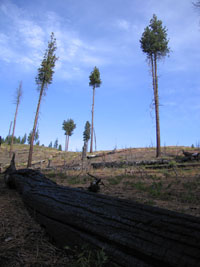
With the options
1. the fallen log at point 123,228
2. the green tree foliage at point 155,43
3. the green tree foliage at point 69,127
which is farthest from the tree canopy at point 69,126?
the fallen log at point 123,228

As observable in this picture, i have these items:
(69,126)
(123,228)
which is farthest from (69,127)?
(123,228)

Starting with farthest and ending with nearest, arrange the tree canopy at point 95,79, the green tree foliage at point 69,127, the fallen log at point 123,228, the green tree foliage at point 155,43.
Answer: the green tree foliage at point 69,127
the tree canopy at point 95,79
the green tree foliage at point 155,43
the fallen log at point 123,228

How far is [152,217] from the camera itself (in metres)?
2.01

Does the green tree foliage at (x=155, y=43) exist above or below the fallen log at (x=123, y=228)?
above

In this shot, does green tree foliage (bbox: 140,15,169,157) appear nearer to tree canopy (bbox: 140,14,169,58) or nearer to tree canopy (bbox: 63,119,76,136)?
tree canopy (bbox: 140,14,169,58)

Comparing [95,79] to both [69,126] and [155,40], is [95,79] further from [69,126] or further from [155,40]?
[69,126]

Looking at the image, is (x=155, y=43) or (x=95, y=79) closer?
(x=155, y=43)

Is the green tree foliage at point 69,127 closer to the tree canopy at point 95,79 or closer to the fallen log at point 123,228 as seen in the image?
the tree canopy at point 95,79

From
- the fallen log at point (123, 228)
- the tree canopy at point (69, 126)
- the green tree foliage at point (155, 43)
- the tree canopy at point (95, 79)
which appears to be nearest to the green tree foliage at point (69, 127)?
the tree canopy at point (69, 126)

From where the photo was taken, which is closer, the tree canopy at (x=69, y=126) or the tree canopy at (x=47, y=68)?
the tree canopy at (x=47, y=68)

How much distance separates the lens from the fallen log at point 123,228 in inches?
62.2

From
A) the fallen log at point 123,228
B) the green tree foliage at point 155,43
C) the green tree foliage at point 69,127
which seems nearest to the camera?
the fallen log at point 123,228

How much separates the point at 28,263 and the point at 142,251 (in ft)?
4.21

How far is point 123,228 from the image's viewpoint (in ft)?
6.57
